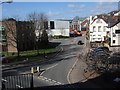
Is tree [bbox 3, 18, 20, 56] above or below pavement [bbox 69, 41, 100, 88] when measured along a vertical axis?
above

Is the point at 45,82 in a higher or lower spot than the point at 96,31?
lower

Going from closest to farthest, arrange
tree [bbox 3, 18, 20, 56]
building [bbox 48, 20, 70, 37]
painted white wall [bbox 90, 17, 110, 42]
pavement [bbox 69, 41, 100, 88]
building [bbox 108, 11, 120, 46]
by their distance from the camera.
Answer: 1. pavement [bbox 69, 41, 100, 88]
2. tree [bbox 3, 18, 20, 56]
3. painted white wall [bbox 90, 17, 110, 42]
4. building [bbox 108, 11, 120, 46]
5. building [bbox 48, 20, 70, 37]

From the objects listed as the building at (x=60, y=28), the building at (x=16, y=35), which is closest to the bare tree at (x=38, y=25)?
the building at (x=16, y=35)

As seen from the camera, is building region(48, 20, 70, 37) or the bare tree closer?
the bare tree

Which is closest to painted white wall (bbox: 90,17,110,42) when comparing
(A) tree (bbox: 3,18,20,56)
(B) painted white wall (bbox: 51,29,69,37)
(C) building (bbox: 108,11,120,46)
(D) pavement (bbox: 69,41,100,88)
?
(C) building (bbox: 108,11,120,46)

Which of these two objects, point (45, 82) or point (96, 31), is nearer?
point (45, 82)

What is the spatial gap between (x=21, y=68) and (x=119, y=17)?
11.4 metres

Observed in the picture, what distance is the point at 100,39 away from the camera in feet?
85.7

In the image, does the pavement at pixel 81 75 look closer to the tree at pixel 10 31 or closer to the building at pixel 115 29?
the tree at pixel 10 31

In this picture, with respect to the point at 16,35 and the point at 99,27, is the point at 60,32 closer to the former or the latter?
the point at 99,27

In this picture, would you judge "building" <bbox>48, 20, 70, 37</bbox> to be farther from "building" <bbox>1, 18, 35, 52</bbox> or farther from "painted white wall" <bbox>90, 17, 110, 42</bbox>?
"building" <bbox>1, 18, 35, 52</bbox>

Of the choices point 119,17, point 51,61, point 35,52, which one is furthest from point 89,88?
point 119,17

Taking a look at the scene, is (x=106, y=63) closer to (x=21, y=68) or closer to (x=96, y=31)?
(x=21, y=68)

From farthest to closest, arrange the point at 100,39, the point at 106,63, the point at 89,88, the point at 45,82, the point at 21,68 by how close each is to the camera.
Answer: the point at 100,39 → the point at 21,68 → the point at 106,63 → the point at 45,82 → the point at 89,88
